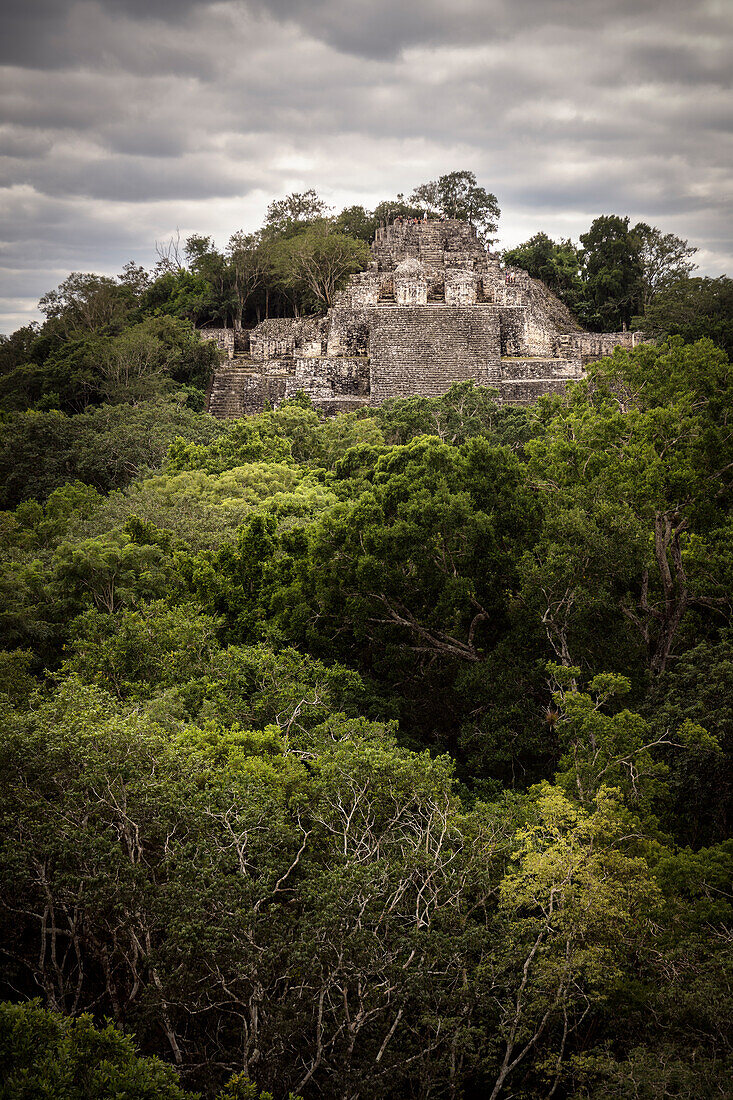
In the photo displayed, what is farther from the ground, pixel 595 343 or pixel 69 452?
pixel 595 343

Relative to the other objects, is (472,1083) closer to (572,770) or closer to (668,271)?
(572,770)

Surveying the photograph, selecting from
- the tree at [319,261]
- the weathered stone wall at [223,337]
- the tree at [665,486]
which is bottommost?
the tree at [665,486]

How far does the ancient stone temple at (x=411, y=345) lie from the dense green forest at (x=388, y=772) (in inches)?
445

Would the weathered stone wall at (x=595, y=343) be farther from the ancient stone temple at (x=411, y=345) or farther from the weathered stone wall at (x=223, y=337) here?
the weathered stone wall at (x=223, y=337)

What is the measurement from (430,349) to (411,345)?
673 millimetres

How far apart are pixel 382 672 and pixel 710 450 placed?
521 cm

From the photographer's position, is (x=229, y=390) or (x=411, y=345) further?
(x=229, y=390)

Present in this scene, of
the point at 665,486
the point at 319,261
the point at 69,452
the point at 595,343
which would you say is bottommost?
the point at 665,486

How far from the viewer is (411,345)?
29.5 meters

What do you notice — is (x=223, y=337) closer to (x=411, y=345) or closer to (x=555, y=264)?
(x=411, y=345)

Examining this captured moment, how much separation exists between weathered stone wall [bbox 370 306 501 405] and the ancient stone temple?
35 mm

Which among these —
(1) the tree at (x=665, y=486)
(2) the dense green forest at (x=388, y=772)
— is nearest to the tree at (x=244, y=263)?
(2) the dense green forest at (x=388, y=772)

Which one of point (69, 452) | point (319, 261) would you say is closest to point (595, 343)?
point (319, 261)

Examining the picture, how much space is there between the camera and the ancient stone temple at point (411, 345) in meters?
28.9
